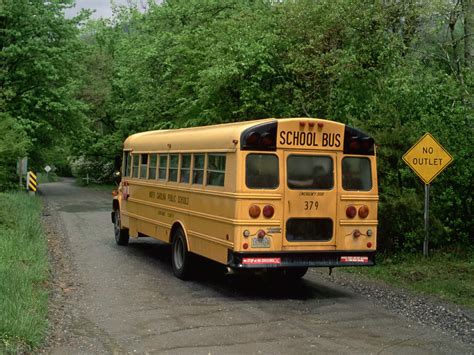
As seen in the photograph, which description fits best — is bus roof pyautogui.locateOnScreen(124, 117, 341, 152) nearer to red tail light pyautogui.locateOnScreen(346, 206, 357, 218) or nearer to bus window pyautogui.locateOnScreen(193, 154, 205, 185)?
bus window pyautogui.locateOnScreen(193, 154, 205, 185)

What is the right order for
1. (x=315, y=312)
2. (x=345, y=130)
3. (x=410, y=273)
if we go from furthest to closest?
(x=410, y=273) < (x=345, y=130) < (x=315, y=312)

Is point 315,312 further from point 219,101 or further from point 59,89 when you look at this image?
point 59,89

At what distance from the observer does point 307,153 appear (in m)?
9.59

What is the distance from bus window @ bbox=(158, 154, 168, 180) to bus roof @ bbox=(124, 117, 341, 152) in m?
0.16

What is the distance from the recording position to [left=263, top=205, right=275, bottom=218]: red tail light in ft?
30.1

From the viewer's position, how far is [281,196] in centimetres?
930

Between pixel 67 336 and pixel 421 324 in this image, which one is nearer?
pixel 67 336

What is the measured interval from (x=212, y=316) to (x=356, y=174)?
132 inches

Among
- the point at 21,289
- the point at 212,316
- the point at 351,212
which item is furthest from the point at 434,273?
the point at 21,289

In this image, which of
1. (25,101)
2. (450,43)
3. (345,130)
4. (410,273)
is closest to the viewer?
(345,130)

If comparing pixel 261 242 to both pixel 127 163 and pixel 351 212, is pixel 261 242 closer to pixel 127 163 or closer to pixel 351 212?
pixel 351 212

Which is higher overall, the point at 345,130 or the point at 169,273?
the point at 345,130

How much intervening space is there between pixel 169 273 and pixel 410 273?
4.40 meters

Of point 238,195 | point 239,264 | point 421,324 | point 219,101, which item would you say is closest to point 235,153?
point 238,195
